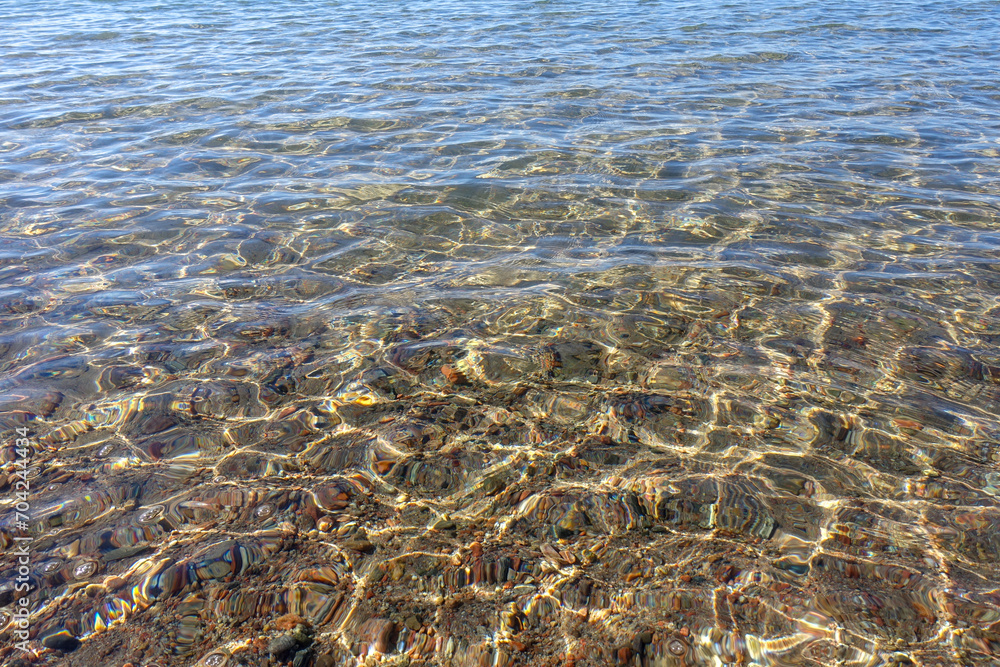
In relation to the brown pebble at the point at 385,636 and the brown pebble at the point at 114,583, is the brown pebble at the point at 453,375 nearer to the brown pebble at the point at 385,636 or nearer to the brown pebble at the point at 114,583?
the brown pebble at the point at 385,636

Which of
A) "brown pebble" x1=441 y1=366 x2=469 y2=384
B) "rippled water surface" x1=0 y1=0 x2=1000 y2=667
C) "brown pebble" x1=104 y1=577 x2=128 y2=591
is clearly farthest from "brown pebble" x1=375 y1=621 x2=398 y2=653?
"brown pebble" x1=441 y1=366 x2=469 y2=384

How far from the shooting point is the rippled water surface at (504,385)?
10.6 feet

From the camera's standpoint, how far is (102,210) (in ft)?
24.1

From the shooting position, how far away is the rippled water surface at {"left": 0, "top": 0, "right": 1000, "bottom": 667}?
3.22 metres

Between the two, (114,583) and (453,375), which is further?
(453,375)

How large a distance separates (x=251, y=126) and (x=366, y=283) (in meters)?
5.36

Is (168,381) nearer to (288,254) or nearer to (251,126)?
(288,254)

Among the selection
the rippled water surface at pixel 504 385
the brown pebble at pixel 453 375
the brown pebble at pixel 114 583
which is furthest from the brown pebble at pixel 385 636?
the brown pebble at pixel 453 375

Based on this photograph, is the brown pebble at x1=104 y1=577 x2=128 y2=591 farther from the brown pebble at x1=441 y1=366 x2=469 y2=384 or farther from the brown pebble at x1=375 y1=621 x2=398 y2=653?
the brown pebble at x1=441 y1=366 x2=469 y2=384

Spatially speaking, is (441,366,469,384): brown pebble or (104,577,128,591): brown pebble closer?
(104,577,128,591): brown pebble

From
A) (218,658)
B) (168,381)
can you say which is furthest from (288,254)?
(218,658)

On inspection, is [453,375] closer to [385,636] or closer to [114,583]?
[385,636]

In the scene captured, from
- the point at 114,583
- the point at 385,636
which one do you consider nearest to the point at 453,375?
the point at 385,636

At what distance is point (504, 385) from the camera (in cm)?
479
